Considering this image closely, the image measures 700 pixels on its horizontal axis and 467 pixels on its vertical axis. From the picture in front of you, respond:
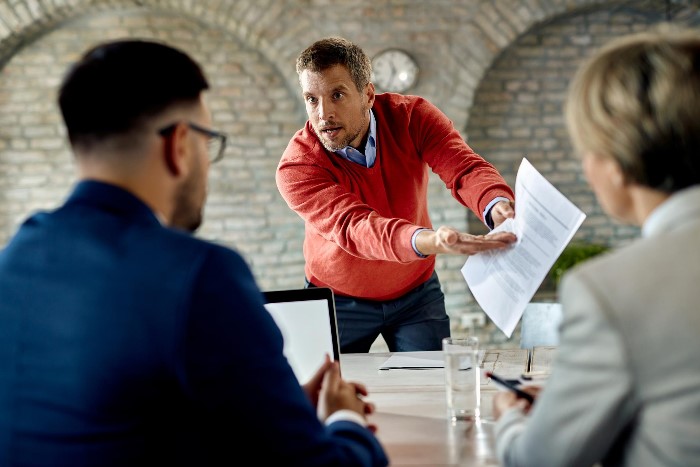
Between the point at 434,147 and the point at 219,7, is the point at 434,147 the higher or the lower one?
the lower one

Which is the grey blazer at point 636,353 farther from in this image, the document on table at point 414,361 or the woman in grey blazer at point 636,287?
the document on table at point 414,361

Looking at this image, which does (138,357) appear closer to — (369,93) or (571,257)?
(369,93)

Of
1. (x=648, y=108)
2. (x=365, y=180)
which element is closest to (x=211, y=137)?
(x=648, y=108)

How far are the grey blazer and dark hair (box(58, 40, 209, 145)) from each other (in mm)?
609

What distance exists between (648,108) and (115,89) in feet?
2.30

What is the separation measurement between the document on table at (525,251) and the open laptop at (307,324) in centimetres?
39

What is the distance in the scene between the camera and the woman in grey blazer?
0.87 m

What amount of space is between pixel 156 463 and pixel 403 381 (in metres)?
1.00

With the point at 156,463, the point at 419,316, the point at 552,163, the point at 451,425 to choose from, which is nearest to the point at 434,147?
the point at 419,316

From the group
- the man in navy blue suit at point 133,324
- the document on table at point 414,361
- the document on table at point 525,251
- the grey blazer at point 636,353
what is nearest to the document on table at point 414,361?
the document on table at point 414,361

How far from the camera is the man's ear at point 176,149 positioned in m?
1.07

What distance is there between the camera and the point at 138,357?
915 mm

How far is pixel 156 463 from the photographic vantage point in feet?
3.13

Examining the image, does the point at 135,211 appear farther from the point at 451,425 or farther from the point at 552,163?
A: the point at 552,163
